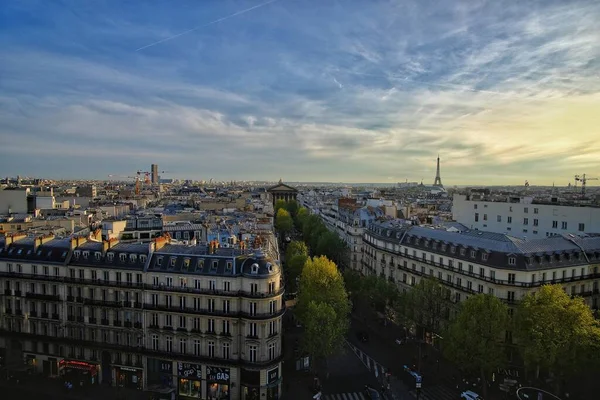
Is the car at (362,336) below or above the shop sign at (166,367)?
below

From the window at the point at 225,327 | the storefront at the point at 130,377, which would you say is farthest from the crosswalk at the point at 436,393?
the storefront at the point at 130,377

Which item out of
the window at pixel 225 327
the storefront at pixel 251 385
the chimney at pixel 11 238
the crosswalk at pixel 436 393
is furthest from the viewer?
the chimney at pixel 11 238

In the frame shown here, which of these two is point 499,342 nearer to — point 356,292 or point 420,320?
point 420,320

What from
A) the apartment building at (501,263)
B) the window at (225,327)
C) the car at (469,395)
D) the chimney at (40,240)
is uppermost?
the chimney at (40,240)

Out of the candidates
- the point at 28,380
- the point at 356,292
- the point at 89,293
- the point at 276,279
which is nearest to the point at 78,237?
the point at 89,293

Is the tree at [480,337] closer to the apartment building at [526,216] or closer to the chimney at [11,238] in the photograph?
the apartment building at [526,216]

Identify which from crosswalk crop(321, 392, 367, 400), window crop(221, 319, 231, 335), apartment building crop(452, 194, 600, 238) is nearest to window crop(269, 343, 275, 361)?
window crop(221, 319, 231, 335)
